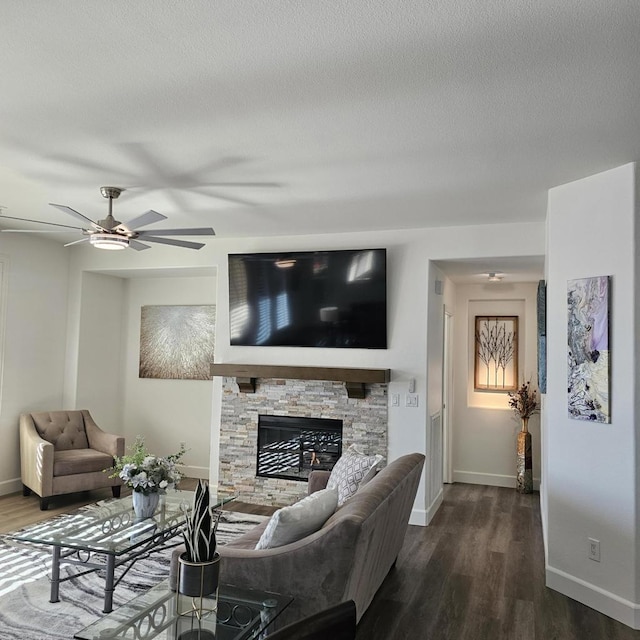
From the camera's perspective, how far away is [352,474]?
3.78 m

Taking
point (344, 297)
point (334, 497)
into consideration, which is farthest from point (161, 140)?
point (344, 297)

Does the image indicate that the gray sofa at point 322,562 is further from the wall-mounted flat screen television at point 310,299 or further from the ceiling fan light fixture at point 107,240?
the wall-mounted flat screen television at point 310,299

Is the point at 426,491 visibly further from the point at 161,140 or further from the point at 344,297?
the point at 161,140

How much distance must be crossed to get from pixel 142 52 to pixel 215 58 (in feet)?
0.96

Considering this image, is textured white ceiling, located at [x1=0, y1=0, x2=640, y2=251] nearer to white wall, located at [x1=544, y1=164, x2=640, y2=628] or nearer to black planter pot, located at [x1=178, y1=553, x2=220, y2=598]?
white wall, located at [x1=544, y1=164, x2=640, y2=628]

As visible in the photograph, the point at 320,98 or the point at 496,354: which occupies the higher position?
the point at 320,98

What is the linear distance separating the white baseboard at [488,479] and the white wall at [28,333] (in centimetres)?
479

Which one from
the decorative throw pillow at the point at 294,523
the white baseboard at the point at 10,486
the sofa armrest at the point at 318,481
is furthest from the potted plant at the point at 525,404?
the white baseboard at the point at 10,486

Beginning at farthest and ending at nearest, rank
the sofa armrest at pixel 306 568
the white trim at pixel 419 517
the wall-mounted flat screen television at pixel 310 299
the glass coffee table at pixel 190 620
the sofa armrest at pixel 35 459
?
the wall-mounted flat screen television at pixel 310 299 < the sofa armrest at pixel 35 459 < the white trim at pixel 419 517 < the sofa armrest at pixel 306 568 < the glass coffee table at pixel 190 620

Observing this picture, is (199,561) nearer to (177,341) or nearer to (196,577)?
(196,577)

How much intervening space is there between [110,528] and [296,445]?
Answer: 2.37 m

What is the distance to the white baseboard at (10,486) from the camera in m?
5.80

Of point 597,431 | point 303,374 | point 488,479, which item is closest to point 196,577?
point 597,431

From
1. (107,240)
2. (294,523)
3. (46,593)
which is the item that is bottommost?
(46,593)
